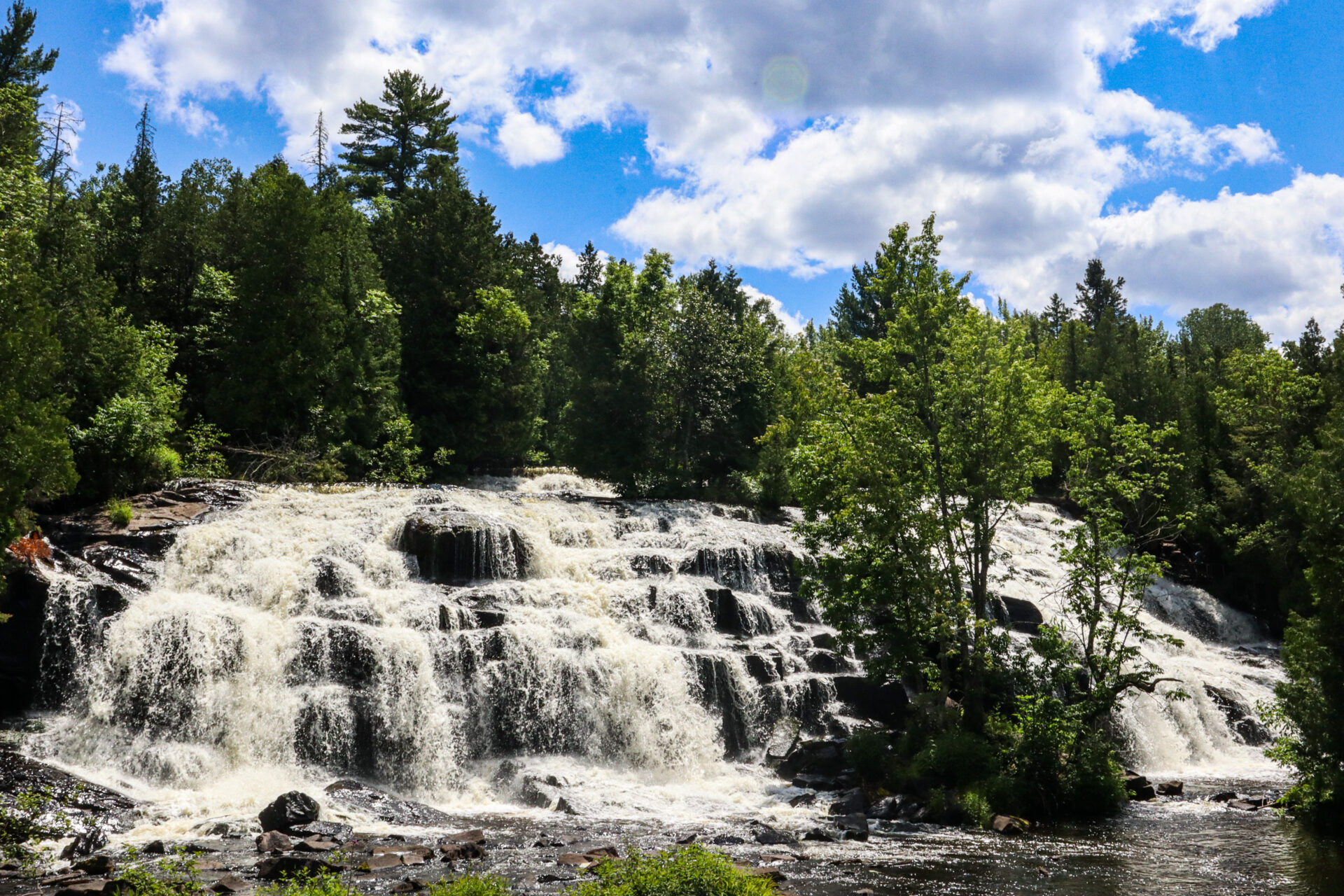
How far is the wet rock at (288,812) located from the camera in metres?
15.8

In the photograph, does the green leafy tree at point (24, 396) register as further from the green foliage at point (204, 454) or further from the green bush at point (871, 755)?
the green bush at point (871, 755)

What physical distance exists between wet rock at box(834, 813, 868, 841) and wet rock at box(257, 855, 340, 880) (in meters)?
8.85

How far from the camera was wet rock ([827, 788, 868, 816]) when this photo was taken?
62.5 ft

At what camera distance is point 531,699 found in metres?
22.5

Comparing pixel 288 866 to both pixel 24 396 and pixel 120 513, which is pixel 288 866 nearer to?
pixel 24 396

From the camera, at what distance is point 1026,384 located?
72.0 feet

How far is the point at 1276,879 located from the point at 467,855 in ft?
39.4

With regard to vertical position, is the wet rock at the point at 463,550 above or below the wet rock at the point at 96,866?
above

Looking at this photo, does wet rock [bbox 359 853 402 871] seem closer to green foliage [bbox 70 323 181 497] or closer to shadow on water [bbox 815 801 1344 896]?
shadow on water [bbox 815 801 1344 896]

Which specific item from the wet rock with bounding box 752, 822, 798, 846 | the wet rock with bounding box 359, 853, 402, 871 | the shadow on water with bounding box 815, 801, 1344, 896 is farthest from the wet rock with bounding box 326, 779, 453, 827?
the shadow on water with bounding box 815, 801, 1344, 896

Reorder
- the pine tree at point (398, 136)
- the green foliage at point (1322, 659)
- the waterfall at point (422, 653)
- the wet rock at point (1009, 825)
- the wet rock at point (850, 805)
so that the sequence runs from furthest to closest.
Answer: the pine tree at point (398, 136)
the waterfall at point (422, 653)
the wet rock at point (850, 805)
the wet rock at point (1009, 825)
the green foliage at point (1322, 659)

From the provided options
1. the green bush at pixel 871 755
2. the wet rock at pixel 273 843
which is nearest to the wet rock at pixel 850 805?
the green bush at pixel 871 755

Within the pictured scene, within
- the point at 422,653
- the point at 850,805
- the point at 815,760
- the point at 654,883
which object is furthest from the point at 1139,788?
the point at 422,653

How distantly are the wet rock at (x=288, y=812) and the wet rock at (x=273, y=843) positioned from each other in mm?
744
